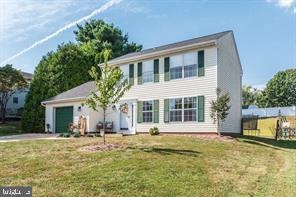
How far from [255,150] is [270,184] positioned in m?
5.79

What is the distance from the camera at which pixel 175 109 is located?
19.3 m

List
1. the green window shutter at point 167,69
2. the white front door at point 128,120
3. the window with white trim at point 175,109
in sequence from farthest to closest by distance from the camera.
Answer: the white front door at point 128,120 → the green window shutter at point 167,69 → the window with white trim at point 175,109

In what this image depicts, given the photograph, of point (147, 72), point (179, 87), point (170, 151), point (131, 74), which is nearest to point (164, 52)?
point (147, 72)

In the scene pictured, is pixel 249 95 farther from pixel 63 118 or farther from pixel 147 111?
pixel 147 111

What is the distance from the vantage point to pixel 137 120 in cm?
2112

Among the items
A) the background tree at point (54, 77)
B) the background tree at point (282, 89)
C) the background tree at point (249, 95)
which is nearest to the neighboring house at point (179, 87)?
the background tree at point (54, 77)

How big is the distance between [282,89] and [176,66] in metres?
43.1

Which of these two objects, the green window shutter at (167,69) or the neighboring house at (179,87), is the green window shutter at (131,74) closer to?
the neighboring house at (179,87)

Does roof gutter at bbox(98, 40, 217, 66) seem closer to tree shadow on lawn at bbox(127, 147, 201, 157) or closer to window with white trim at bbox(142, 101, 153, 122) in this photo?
window with white trim at bbox(142, 101, 153, 122)

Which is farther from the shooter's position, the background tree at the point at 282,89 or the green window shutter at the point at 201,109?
the background tree at the point at 282,89

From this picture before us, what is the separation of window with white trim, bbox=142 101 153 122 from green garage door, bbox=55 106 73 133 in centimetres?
635

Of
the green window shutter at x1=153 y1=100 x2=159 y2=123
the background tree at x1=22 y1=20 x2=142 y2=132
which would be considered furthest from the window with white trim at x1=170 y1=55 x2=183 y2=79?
the background tree at x1=22 y1=20 x2=142 y2=132

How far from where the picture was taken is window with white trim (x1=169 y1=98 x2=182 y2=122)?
19.1m

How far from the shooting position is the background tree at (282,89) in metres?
56.5
